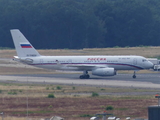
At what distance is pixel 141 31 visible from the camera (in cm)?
14338

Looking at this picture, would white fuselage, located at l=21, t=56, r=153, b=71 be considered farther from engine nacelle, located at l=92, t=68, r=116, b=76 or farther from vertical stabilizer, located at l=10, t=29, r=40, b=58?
engine nacelle, located at l=92, t=68, r=116, b=76

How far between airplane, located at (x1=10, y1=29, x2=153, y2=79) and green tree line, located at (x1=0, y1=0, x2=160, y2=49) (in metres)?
74.8

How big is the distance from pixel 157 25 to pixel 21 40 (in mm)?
90920

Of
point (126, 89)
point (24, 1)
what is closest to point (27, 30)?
point (24, 1)

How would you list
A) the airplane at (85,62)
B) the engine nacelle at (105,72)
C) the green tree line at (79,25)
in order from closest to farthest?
the engine nacelle at (105,72)
the airplane at (85,62)
the green tree line at (79,25)

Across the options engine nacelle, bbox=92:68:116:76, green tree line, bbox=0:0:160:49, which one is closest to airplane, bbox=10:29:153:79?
engine nacelle, bbox=92:68:116:76

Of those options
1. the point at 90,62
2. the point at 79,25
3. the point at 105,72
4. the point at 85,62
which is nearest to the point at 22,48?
the point at 85,62

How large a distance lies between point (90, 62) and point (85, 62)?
0.69 metres

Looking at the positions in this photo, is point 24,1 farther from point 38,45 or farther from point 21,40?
point 21,40

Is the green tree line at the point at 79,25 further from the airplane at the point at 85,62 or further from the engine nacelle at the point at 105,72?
the engine nacelle at the point at 105,72

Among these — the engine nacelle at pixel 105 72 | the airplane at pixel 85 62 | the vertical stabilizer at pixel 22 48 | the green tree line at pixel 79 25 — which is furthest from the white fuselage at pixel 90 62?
the green tree line at pixel 79 25

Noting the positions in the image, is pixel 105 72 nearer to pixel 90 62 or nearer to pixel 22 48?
pixel 90 62

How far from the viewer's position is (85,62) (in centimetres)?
6109

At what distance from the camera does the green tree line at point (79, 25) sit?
140375 millimetres
